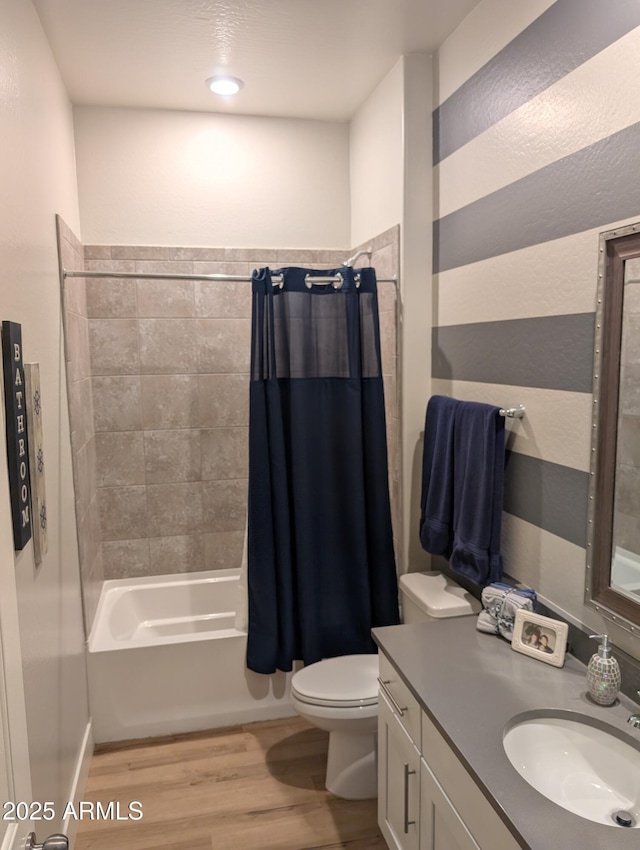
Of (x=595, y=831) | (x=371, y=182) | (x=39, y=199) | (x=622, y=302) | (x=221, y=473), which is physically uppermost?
(x=371, y=182)

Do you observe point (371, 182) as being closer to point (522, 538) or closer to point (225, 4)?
point (225, 4)

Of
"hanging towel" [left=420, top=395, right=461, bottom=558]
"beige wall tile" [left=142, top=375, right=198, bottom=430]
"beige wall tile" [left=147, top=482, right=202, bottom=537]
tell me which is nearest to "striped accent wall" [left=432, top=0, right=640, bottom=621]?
"hanging towel" [left=420, top=395, right=461, bottom=558]

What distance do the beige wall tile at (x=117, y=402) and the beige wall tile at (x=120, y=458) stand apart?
0.05m

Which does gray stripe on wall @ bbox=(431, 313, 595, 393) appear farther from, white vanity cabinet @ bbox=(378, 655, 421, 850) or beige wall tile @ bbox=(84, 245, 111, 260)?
beige wall tile @ bbox=(84, 245, 111, 260)

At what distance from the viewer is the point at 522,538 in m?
2.00

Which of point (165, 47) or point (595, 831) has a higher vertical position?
point (165, 47)

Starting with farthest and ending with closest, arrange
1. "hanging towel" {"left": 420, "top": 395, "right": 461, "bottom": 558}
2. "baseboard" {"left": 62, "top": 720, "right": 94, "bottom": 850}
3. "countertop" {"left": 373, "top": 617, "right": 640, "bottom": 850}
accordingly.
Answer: "hanging towel" {"left": 420, "top": 395, "right": 461, "bottom": 558}
"baseboard" {"left": 62, "top": 720, "right": 94, "bottom": 850}
"countertop" {"left": 373, "top": 617, "right": 640, "bottom": 850}

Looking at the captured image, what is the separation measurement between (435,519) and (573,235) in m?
1.12

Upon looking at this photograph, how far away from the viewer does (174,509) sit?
3311mm

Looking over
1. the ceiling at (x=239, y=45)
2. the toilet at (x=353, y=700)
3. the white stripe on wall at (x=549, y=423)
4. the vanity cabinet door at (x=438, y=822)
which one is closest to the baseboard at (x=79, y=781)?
the toilet at (x=353, y=700)

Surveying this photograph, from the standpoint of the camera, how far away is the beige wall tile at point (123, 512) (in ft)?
10.5

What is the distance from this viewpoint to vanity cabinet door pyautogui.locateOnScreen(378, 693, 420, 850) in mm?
1688

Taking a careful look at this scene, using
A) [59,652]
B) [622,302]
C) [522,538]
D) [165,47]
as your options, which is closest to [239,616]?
[59,652]

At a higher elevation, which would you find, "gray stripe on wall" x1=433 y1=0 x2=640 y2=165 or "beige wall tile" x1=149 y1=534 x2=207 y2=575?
"gray stripe on wall" x1=433 y1=0 x2=640 y2=165
